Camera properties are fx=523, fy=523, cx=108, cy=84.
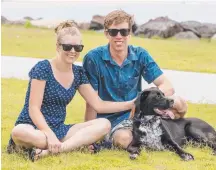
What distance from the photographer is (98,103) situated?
569 centimetres

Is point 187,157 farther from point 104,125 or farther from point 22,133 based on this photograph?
point 22,133

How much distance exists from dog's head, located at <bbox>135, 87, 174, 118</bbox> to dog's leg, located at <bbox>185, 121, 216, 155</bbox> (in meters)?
0.57

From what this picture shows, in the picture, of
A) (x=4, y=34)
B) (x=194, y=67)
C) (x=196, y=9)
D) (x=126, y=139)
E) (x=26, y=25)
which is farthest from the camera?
(x=196, y=9)

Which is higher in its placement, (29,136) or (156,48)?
(29,136)

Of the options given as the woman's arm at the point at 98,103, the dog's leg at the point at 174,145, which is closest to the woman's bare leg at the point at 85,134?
the woman's arm at the point at 98,103

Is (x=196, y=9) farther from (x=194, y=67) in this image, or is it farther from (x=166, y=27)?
(x=194, y=67)

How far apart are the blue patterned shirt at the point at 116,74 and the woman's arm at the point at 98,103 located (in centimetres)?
24

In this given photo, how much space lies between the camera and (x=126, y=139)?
222 inches

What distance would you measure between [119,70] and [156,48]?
10740mm

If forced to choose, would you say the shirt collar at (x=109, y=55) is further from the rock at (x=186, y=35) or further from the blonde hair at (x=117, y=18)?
the rock at (x=186, y=35)

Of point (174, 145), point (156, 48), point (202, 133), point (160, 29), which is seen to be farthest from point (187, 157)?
point (160, 29)

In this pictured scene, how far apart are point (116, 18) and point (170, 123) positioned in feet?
4.37

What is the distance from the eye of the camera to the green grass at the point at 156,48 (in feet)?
44.7

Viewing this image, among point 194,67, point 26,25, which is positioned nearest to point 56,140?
point 194,67
